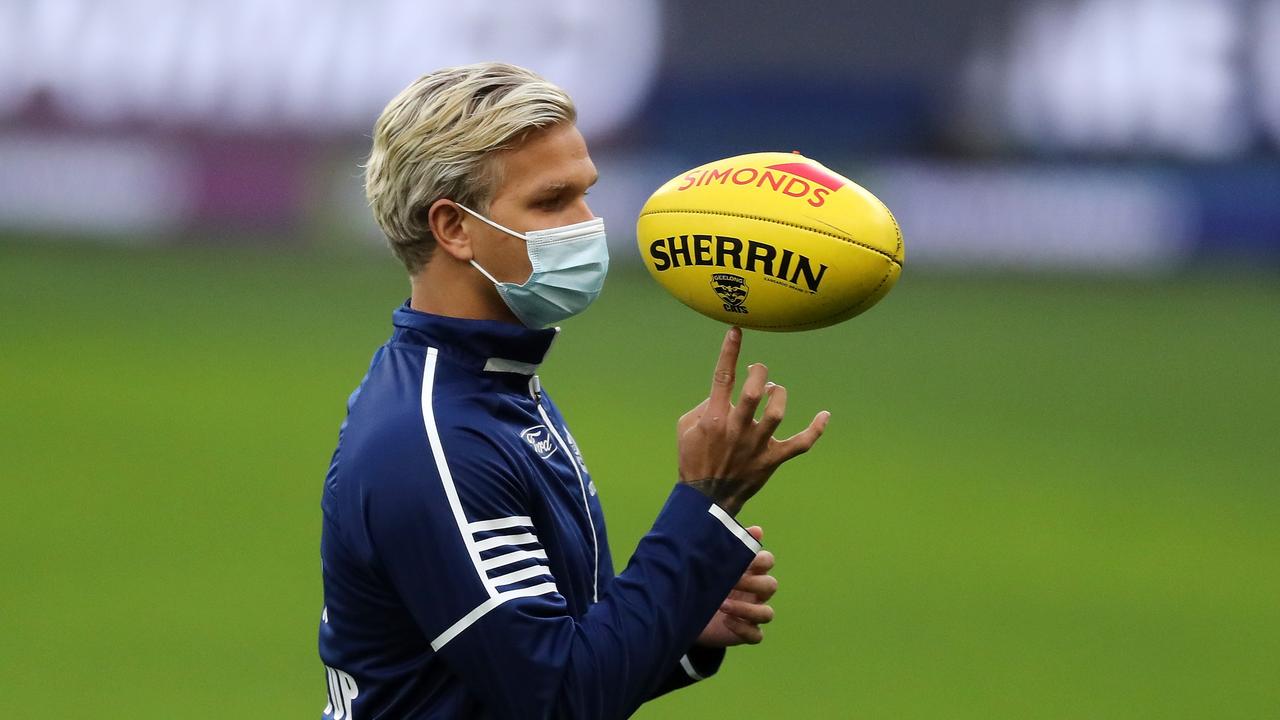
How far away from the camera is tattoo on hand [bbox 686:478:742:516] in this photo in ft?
10.4

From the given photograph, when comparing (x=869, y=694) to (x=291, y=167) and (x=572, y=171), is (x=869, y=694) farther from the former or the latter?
(x=291, y=167)

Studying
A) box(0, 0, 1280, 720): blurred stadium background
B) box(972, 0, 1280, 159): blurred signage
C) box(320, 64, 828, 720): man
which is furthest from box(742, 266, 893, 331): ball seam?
box(972, 0, 1280, 159): blurred signage

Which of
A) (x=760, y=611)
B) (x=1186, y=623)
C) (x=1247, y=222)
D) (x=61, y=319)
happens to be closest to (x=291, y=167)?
(x=61, y=319)

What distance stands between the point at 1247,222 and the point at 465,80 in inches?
695

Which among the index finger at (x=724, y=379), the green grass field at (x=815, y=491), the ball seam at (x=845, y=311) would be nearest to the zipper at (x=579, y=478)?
the index finger at (x=724, y=379)

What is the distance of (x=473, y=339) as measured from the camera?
329 cm

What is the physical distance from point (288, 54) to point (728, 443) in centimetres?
1811

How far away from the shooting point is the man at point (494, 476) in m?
2.97

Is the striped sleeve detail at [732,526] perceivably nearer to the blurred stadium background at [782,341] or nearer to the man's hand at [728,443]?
the man's hand at [728,443]

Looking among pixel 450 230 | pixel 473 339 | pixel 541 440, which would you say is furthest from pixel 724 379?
pixel 450 230

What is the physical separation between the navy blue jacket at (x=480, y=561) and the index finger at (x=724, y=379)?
0.17 metres

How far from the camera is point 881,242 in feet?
11.7

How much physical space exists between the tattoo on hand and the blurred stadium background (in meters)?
4.08

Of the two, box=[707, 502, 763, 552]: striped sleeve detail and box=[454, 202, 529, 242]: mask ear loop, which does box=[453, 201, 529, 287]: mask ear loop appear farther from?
box=[707, 502, 763, 552]: striped sleeve detail
